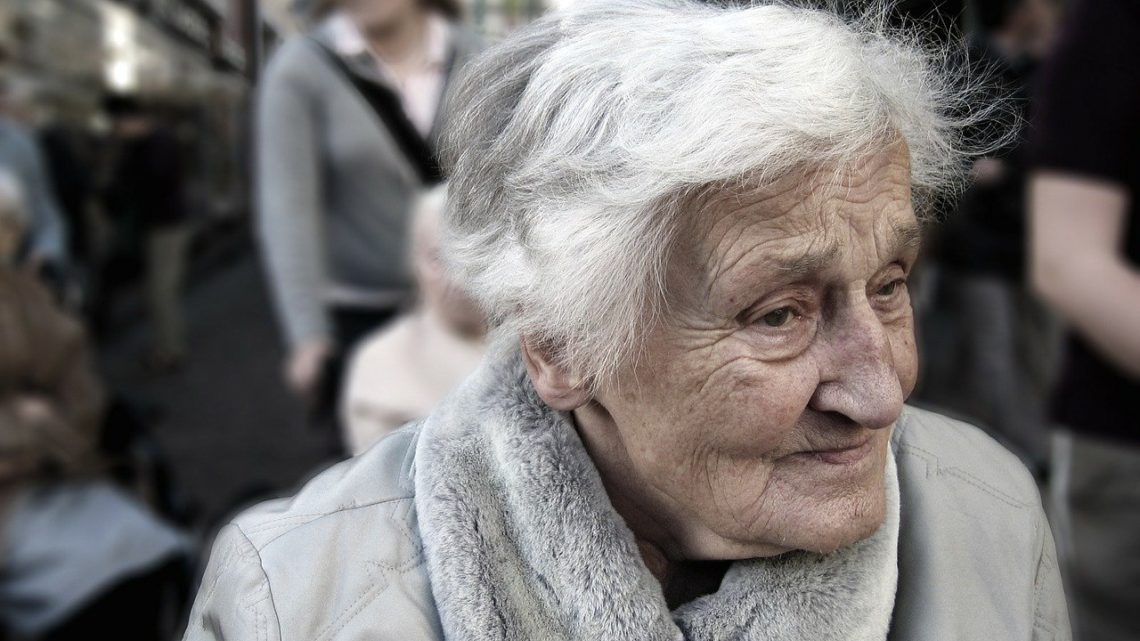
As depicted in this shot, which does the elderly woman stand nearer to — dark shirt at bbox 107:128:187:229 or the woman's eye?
the woman's eye

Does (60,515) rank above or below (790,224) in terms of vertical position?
below

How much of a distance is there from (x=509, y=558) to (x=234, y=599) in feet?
1.11

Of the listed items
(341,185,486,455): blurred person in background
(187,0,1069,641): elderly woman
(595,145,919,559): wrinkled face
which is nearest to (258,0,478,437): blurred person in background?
(341,185,486,455): blurred person in background

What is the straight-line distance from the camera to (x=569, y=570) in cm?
155

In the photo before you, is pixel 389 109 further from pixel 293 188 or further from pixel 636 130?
pixel 636 130

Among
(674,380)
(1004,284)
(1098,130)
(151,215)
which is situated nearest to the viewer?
(674,380)

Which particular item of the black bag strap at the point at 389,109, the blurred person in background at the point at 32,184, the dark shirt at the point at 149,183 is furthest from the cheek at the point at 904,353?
the dark shirt at the point at 149,183

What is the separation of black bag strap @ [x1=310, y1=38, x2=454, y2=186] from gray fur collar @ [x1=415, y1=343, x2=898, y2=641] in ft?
Result: 5.77

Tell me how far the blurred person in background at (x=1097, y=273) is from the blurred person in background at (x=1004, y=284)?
2.69m

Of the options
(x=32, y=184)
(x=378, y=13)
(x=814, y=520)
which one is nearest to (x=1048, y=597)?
(x=814, y=520)

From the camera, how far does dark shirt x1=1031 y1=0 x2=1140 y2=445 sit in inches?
96.7

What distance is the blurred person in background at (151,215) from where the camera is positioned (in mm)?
7039

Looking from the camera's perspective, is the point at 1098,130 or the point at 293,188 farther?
the point at 293,188

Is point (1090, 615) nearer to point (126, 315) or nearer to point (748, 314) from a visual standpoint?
point (748, 314)
